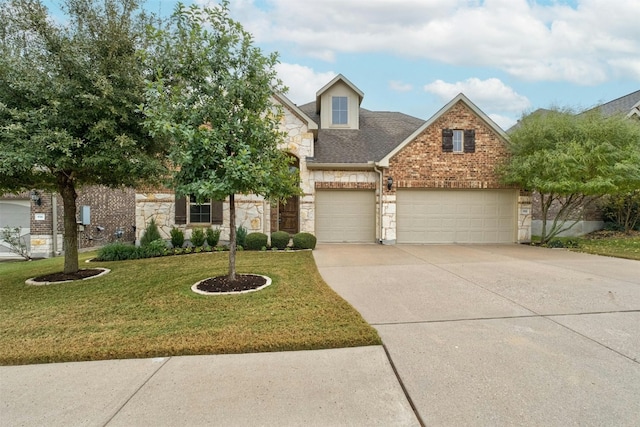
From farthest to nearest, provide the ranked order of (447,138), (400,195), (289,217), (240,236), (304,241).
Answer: (289,217) < (400,195) < (447,138) < (240,236) < (304,241)

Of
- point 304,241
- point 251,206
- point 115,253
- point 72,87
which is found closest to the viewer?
point 72,87

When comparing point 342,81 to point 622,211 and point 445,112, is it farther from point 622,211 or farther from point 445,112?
point 622,211

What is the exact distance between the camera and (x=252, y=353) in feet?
11.1

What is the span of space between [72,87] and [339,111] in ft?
35.3

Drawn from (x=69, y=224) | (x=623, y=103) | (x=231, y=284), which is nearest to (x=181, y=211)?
(x=69, y=224)

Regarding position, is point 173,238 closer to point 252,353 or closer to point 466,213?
point 252,353

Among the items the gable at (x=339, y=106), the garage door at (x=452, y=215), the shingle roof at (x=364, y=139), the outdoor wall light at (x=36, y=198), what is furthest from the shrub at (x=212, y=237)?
the outdoor wall light at (x=36, y=198)

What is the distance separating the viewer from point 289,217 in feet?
42.5

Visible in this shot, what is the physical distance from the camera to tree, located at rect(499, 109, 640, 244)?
9.99m

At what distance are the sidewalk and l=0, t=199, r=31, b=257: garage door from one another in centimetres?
1357

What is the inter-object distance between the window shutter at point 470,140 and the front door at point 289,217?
681cm

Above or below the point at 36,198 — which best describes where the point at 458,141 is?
above

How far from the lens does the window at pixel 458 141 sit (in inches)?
480

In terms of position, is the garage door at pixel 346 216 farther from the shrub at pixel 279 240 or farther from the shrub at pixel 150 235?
the shrub at pixel 150 235
